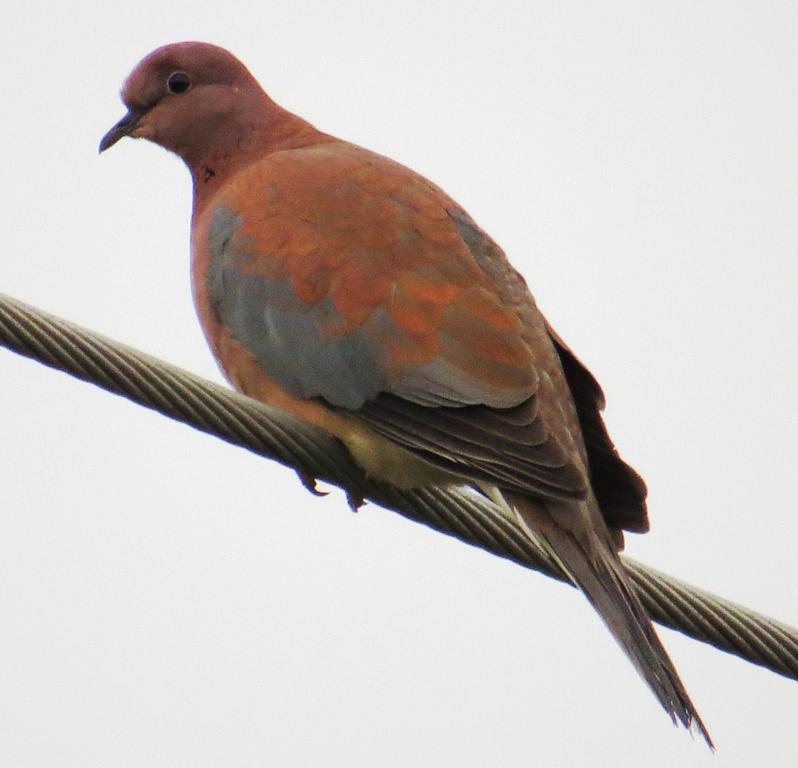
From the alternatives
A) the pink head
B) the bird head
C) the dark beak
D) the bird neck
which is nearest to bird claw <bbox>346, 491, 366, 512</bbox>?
the bird neck

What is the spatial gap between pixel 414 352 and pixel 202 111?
1.97 meters

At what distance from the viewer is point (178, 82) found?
19.9 ft

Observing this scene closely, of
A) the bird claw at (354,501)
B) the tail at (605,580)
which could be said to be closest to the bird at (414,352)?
the tail at (605,580)

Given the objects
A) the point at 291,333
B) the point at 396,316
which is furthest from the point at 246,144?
the point at 396,316

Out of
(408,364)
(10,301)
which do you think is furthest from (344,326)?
(10,301)

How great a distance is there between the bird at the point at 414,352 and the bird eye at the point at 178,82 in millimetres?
730

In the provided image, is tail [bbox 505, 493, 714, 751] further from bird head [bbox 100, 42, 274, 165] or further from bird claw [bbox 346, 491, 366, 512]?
bird head [bbox 100, 42, 274, 165]

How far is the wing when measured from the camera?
13.6 ft

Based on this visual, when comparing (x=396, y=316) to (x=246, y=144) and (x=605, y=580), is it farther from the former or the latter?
(x=246, y=144)

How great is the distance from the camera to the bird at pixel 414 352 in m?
4.06

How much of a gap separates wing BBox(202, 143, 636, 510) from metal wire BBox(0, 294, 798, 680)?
15cm

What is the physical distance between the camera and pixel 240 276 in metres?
4.88

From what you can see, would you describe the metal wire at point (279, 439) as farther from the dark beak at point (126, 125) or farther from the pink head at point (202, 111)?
the dark beak at point (126, 125)

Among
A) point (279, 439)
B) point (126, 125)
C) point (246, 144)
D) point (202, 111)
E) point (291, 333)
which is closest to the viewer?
point (279, 439)
